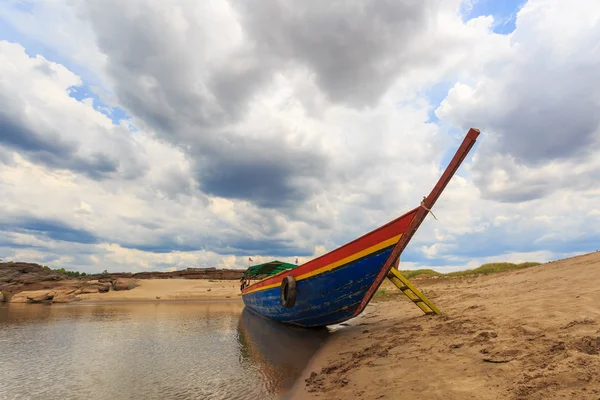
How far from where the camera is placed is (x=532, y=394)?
329 centimetres

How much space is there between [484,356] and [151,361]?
863 cm

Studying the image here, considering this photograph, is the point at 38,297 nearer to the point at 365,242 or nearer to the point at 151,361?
the point at 151,361

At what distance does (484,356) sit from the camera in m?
4.63

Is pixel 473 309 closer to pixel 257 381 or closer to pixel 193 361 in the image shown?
pixel 257 381

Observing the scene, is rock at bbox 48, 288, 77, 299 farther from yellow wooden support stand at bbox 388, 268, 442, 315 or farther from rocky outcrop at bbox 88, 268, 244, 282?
yellow wooden support stand at bbox 388, 268, 442, 315

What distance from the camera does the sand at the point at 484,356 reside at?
3.61m

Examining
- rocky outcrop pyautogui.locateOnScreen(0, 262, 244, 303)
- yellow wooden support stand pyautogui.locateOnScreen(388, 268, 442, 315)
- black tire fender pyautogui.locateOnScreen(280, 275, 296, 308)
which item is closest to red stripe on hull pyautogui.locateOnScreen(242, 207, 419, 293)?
black tire fender pyautogui.locateOnScreen(280, 275, 296, 308)

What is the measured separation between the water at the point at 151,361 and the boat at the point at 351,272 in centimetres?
123

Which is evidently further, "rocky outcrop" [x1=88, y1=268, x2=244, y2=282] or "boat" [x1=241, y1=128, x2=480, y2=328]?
"rocky outcrop" [x1=88, y1=268, x2=244, y2=282]

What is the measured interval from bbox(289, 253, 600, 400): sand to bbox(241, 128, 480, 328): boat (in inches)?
52.8

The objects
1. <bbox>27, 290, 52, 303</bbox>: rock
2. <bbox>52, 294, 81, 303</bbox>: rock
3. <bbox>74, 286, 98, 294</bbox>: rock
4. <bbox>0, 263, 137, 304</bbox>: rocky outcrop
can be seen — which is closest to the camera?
<bbox>27, 290, 52, 303</bbox>: rock

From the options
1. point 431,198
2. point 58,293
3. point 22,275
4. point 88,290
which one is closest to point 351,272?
point 431,198

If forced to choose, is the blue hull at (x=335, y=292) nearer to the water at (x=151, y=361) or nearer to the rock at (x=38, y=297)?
the water at (x=151, y=361)

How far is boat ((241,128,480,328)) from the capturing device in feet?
24.0
